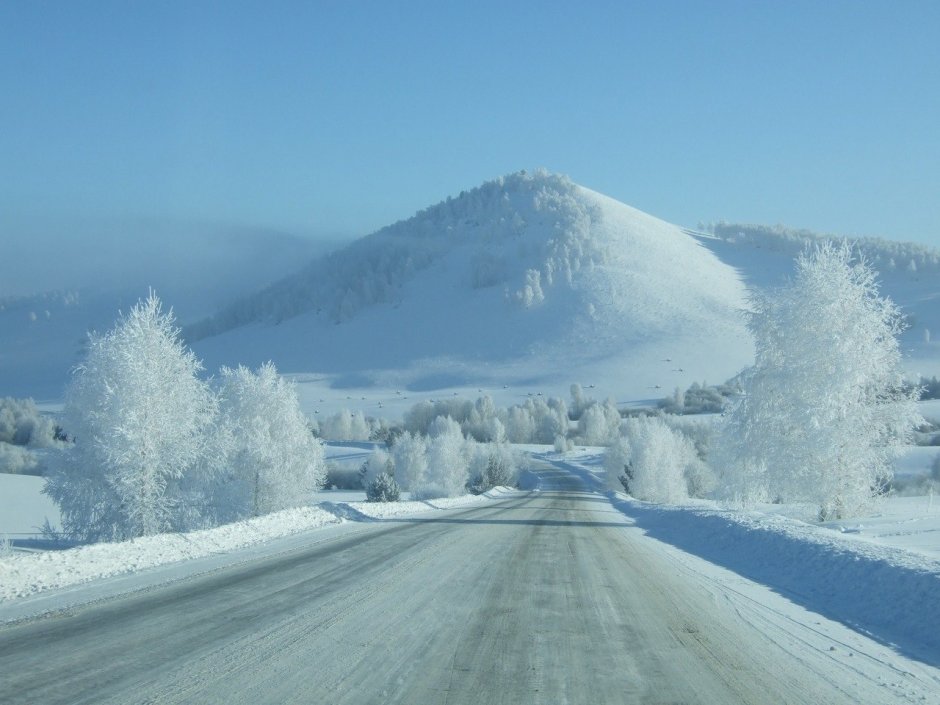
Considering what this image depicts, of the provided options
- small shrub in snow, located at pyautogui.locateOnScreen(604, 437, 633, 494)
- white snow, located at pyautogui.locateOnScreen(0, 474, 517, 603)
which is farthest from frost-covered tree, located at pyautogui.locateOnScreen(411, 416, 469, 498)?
white snow, located at pyautogui.locateOnScreen(0, 474, 517, 603)

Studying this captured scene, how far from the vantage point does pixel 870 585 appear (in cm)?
1285

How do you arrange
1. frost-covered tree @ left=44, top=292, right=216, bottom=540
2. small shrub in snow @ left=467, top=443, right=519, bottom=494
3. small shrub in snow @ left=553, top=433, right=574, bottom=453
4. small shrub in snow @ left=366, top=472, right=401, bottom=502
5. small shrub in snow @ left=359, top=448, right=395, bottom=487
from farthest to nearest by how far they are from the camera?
small shrub in snow @ left=553, top=433, right=574, bottom=453, small shrub in snow @ left=359, top=448, right=395, bottom=487, small shrub in snow @ left=467, top=443, right=519, bottom=494, small shrub in snow @ left=366, top=472, right=401, bottom=502, frost-covered tree @ left=44, top=292, right=216, bottom=540

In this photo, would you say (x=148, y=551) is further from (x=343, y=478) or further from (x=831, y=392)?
(x=343, y=478)

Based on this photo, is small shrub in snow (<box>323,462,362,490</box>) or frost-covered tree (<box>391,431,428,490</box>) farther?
small shrub in snow (<box>323,462,362,490</box>)

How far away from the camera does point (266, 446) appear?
44.9 metres

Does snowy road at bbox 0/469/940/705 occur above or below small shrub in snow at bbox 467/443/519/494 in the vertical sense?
above

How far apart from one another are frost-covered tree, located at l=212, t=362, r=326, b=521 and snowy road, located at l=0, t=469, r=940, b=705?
30.0 meters

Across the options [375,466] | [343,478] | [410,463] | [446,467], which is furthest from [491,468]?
[343,478]

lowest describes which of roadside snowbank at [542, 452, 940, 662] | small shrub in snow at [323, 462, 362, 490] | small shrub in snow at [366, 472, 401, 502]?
small shrub in snow at [323, 462, 362, 490]

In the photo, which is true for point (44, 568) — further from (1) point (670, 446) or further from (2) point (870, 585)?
(1) point (670, 446)

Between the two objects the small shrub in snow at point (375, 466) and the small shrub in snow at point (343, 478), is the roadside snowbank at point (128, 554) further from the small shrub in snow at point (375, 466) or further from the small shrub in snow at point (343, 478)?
the small shrub in snow at point (343, 478)

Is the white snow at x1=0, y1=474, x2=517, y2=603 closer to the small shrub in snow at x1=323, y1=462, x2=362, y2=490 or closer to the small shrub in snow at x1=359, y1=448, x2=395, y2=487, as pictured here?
the small shrub in snow at x1=359, y1=448, x2=395, y2=487

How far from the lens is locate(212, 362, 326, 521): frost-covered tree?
44.1m

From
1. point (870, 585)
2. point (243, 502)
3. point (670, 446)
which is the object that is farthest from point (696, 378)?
point (870, 585)
